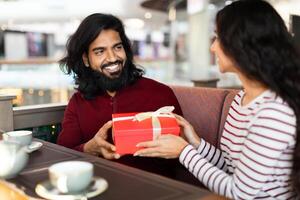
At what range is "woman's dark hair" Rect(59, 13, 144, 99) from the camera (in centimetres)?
188

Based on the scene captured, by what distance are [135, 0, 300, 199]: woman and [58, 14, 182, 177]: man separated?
0.70 m

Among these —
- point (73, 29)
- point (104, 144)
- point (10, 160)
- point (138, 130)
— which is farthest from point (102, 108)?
point (73, 29)

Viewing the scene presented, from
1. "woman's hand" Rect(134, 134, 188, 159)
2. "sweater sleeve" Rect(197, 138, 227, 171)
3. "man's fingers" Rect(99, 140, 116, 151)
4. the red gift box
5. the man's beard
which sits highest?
the man's beard

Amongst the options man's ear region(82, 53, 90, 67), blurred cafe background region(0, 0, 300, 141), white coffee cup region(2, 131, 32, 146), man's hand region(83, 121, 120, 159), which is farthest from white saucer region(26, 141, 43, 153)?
blurred cafe background region(0, 0, 300, 141)

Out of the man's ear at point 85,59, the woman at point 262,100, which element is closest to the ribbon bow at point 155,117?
the woman at point 262,100

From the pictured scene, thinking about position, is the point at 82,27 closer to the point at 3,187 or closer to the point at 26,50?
the point at 3,187

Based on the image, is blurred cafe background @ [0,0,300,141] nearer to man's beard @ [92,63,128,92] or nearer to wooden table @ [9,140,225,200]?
man's beard @ [92,63,128,92]

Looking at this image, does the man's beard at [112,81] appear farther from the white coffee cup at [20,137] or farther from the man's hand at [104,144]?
the white coffee cup at [20,137]

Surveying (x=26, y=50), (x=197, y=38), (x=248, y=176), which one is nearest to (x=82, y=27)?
(x=248, y=176)

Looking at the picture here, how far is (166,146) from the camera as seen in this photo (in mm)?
1285

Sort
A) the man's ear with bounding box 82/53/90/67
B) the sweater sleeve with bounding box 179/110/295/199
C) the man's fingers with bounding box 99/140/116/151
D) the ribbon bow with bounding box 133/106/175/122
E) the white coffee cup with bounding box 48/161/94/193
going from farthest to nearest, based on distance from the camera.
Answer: the man's ear with bounding box 82/53/90/67, the man's fingers with bounding box 99/140/116/151, the ribbon bow with bounding box 133/106/175/122, the sweater sleeve with bounding box 179/110/295/199, the white coffee cup with bounding box 48/161/94/193

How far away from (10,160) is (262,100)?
0.75m

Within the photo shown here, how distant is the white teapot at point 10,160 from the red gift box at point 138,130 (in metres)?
0.34

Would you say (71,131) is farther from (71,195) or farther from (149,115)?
(71,195)
